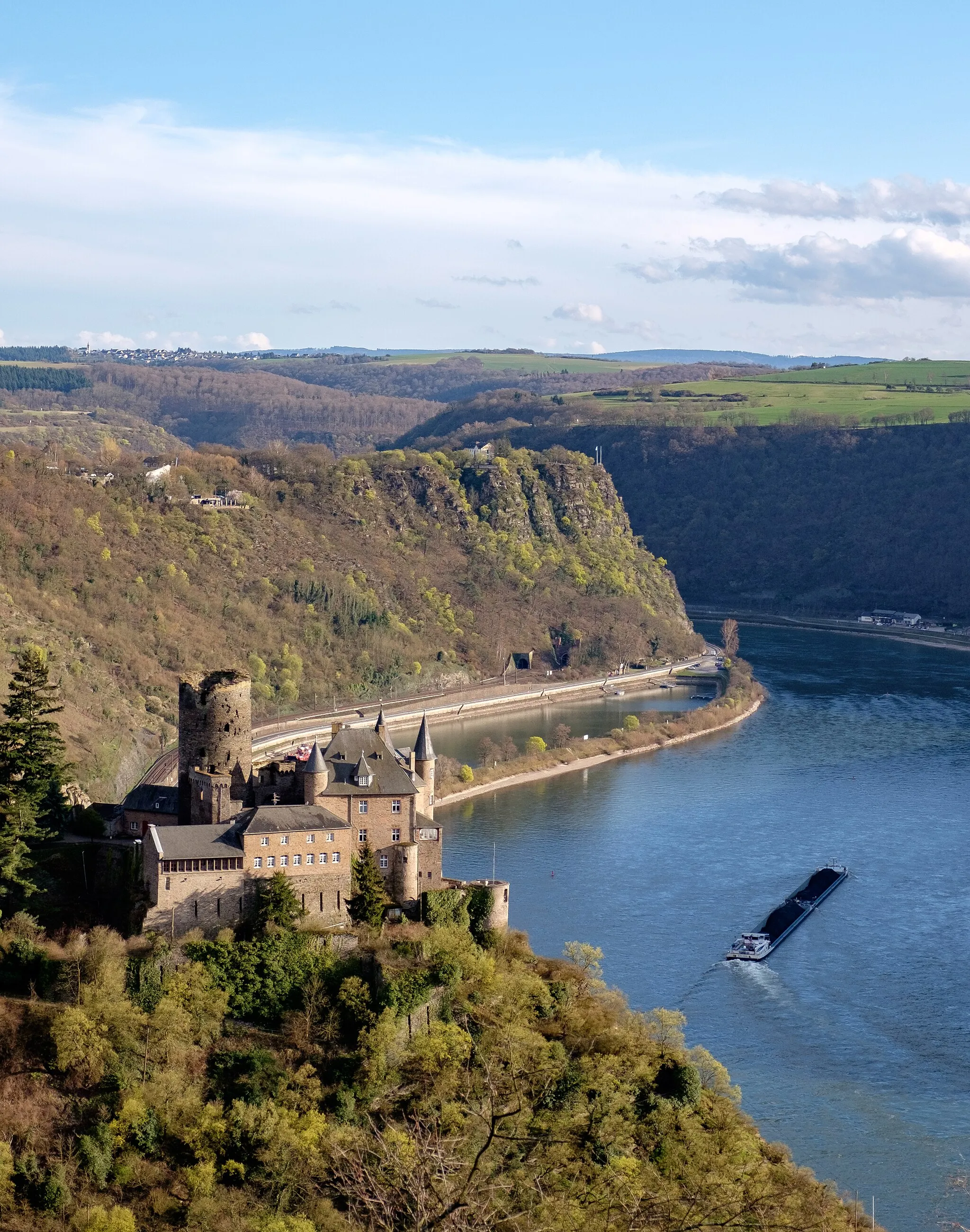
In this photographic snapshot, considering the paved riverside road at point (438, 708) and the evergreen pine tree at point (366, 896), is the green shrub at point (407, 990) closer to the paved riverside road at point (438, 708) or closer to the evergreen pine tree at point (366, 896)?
the evergreen pine tree at point (366, 896)

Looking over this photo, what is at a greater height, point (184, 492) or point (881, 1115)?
point (184, 492)

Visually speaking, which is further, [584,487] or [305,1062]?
[584,487]

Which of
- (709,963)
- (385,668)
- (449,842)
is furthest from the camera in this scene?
(385,668)

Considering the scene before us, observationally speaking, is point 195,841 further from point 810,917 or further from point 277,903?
point 810,917

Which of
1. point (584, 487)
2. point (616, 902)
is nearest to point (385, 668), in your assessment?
point (584, 487)

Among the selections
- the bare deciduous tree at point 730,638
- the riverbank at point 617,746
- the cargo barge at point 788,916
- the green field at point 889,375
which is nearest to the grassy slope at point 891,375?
the green field at point 889,375

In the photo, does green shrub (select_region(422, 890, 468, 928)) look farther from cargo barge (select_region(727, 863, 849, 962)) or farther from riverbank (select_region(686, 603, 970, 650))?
riverbank (select_region(686, 603, 970, 650))

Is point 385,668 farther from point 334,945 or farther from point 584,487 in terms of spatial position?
point 334,945

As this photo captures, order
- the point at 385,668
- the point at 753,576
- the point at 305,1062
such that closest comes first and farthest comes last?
1. the point at 305,1062
2. the point at 385,668
3. the point at 753,576
